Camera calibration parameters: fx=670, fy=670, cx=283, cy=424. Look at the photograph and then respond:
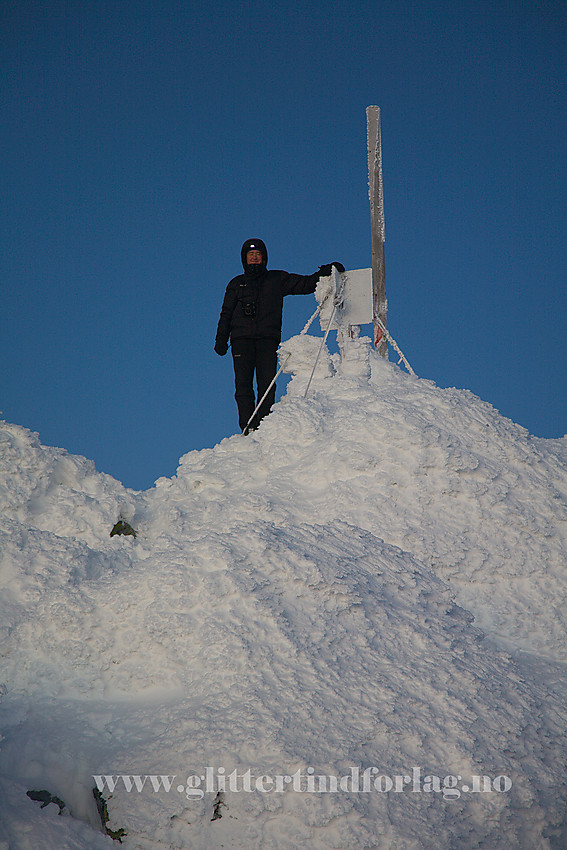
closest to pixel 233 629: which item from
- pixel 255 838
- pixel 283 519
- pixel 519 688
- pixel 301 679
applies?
pixel 301 679

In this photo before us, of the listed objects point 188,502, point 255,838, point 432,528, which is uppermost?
point 188,502

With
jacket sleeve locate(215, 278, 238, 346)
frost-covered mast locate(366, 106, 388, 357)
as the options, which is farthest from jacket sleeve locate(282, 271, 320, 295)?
frost-covered mast locate(366, 106, 388, 357)

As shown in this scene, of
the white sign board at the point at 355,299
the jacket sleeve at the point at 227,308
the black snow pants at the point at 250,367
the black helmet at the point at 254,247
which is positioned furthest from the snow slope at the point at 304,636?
the black helmet at the point at 254,247

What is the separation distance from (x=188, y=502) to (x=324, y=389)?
1.41 metres

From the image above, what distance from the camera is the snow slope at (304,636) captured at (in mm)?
2408

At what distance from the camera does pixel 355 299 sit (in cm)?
601

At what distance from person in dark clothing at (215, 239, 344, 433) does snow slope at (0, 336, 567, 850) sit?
1421 mm

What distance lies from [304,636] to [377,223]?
4.76 metres

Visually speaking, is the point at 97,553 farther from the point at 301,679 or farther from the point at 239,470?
the point at 301,679

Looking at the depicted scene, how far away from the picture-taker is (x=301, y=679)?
8.95 feet

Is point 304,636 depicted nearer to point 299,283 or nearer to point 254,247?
point 299,283

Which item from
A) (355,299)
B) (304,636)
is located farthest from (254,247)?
(304,636)

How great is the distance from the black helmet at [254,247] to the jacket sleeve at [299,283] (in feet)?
0.78

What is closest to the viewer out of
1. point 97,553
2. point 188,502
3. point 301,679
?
point 301,679
